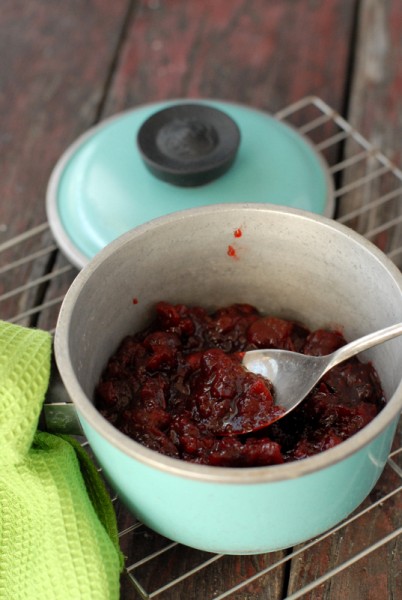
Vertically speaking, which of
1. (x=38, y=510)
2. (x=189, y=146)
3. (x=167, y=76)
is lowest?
(x=38, y=510)

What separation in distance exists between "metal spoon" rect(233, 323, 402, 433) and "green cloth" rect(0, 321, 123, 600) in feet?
0.71

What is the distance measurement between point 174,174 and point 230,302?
0.23m

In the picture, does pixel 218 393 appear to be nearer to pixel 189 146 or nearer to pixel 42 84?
pixel 189 146

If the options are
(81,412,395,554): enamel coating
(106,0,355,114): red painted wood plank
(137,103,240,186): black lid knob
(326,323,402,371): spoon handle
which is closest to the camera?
(81,412,395,554): enamel coating

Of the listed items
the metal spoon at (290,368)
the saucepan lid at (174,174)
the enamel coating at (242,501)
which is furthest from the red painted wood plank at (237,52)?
the enamel coating at (242,501)

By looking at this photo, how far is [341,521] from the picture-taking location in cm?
108

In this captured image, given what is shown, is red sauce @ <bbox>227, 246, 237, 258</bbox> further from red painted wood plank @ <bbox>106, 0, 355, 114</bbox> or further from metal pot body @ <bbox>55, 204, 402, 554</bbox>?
red painted wood plank @ <bbox>106, 0, 355, 114</bbox>

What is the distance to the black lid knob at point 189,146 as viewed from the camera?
51.4 inches

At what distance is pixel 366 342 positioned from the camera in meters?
0.99

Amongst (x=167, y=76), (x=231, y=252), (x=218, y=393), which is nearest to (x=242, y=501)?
(x=218, y=393)

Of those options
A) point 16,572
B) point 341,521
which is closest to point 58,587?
point 16,572

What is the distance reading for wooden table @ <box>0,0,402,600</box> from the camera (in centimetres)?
150

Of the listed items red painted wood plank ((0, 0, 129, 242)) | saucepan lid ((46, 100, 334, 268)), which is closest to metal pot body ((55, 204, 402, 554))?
saucepan lid ((46, 100, 334, 268))

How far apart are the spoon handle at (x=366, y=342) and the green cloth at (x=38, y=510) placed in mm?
340
